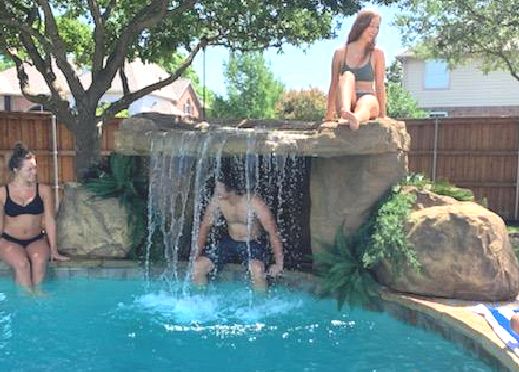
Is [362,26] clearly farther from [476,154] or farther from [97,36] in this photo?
[476,154]

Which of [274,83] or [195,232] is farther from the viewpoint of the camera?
[274,83]

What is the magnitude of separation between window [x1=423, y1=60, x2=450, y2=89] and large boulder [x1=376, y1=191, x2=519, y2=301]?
23.2m

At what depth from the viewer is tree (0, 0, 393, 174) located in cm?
963

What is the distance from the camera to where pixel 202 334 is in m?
5.45

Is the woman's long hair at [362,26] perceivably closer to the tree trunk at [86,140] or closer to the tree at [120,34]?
the tree at [120,34]

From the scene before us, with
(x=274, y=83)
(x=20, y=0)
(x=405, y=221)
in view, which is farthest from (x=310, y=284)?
(x=274, y=83)

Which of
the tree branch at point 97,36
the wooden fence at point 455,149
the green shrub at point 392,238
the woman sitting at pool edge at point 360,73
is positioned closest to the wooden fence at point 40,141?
the wooden fence at point 455,149

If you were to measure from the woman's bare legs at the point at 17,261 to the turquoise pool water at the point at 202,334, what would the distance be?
0.54 feet

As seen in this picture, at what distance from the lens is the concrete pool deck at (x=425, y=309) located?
14.9ft

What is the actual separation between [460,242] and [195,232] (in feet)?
10.6

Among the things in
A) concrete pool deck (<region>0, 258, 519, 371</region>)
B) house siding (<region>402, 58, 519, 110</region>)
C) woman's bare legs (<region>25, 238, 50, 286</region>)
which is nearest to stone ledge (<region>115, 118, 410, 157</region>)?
concrete pool deck (<region>0, 258, 519, 371</region>)

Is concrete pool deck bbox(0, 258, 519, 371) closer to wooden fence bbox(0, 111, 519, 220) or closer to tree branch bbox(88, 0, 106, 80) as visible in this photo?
tree branch bbox(88, 0, 106, 80)

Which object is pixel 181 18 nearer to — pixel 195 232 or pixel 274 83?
pixel 195 232

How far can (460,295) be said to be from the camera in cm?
576
